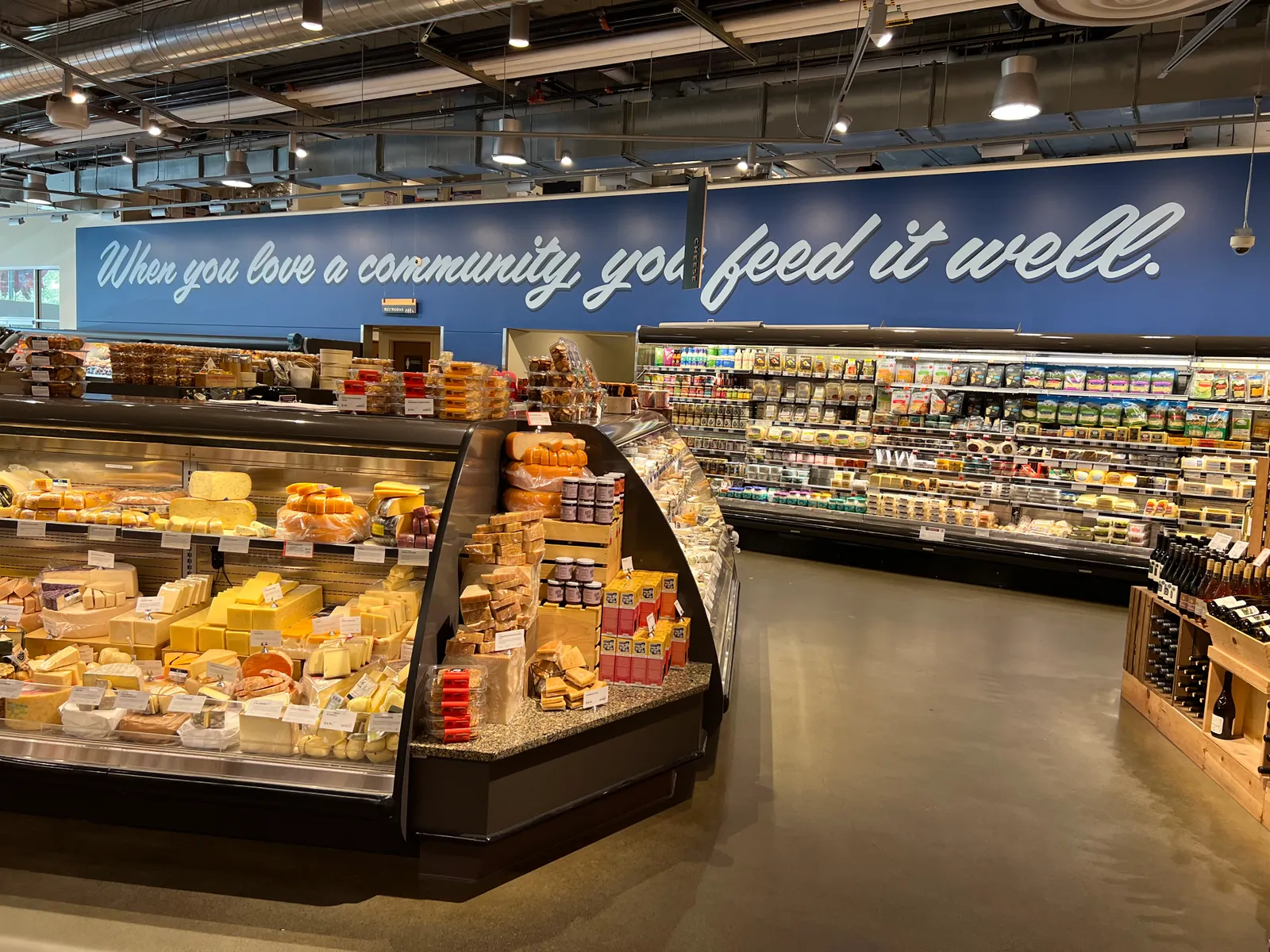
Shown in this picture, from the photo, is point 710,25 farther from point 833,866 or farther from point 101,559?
point 833,866

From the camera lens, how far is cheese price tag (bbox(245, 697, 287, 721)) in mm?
2783

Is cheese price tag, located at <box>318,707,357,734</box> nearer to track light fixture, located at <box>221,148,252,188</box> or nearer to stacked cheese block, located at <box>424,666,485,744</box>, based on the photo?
stacked cheese block, located at <box>424,666,485,744</box>

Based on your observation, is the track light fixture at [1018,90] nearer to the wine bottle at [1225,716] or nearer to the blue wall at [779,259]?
the wine bottle at [1225,716]

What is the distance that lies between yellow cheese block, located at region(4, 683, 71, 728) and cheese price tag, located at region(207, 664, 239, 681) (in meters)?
0.47

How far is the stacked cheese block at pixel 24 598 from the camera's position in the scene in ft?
10.8

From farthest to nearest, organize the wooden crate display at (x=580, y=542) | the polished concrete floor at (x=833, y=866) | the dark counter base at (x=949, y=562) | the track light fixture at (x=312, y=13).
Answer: the dark counter base at (x=949, y=562), the track light fixture at (x=312, y=13), the wooden crate display at (x=580, y=542), the polished concrete floor at (x=833, y=866)

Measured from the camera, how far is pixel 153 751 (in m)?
2.77

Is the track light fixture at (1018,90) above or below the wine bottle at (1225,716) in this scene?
above

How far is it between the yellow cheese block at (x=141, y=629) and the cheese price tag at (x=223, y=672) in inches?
13.7

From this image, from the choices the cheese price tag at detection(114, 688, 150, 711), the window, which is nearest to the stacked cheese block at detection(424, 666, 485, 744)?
the cheese price tag at detection(114, 688, 150, 711)

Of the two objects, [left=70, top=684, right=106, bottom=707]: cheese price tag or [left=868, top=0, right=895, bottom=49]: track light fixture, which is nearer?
[left=70, top=684, right=106, bottom=707]: cheese price tag

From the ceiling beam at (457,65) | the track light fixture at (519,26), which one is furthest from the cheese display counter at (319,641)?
the ceiling beam at (457,65)

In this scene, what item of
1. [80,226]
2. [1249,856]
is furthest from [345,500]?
[80,226]

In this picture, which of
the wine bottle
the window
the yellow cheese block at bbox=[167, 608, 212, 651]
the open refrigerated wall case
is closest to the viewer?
the yellow cheese block at bbox=[167, 608, 212, 651]
